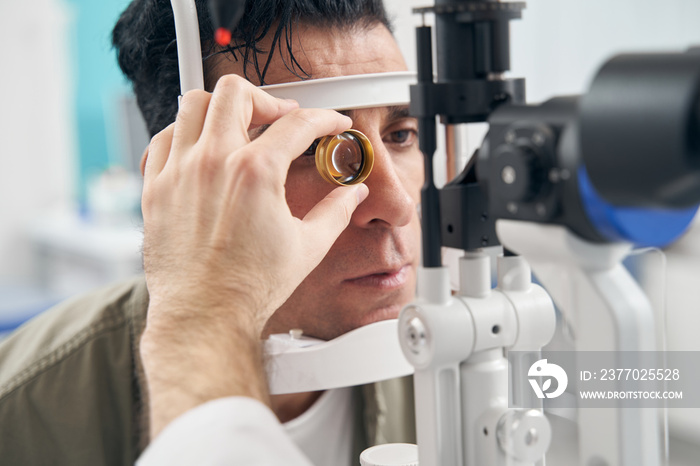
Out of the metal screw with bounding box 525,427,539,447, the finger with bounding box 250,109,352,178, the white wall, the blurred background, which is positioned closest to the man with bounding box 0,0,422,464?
the finger with bounding box 250,109,352,178

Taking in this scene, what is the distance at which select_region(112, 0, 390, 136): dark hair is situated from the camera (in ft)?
3.60

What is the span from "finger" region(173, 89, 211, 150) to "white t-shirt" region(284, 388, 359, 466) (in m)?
0.61

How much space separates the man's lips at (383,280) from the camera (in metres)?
1.11

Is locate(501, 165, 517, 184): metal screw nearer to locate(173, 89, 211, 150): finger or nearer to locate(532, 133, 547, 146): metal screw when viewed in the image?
locate(532, 133, 547, 146): metal screw

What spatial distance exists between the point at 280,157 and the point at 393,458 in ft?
1.14

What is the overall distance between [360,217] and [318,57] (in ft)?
0.85

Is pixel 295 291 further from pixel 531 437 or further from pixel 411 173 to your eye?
pixel 531 437

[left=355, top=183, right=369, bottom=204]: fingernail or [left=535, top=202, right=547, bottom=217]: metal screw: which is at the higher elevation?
[left=535, top=202, right=547, bottom=217]: metal screw

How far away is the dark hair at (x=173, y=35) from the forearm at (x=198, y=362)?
513 mm

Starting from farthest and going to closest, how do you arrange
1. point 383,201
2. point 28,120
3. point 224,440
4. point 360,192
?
point 28,120 → point 383,201 → point 360,192 → point 224,440

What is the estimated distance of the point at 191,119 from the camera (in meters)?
0.81

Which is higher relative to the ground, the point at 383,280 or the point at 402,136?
the point at 402,136

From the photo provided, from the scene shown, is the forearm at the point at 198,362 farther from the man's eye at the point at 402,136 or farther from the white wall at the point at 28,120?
the white wall at the point at 28,120

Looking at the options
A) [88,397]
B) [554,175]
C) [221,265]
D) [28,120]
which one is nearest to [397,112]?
[221,265]
